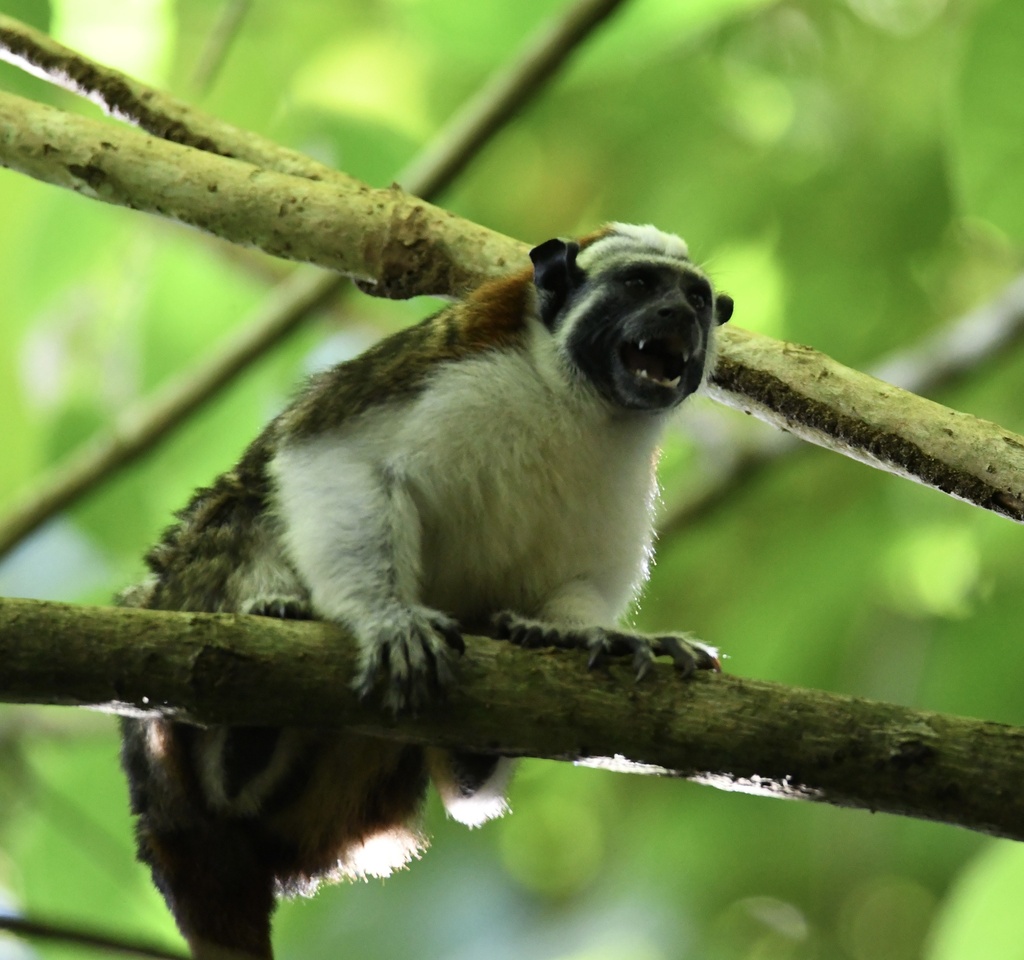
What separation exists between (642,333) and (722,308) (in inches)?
12.0

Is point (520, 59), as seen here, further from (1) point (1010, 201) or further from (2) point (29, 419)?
(2) point (29, 419)

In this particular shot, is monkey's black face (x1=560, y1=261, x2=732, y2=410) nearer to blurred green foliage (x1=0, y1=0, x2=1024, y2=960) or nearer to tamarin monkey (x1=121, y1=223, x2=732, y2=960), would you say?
tamarin monkey (x1=121, y1=223, x2=732, y2=960)

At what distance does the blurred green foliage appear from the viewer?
464cm

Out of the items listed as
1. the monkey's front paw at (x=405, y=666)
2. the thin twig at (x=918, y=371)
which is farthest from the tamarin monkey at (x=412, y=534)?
the thin twig at (x=918, y=371)

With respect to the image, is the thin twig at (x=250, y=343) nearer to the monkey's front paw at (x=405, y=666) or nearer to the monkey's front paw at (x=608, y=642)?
the monkey's front paw at (x=608, y=642)

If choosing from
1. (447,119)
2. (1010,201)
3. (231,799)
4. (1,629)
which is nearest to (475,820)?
(231,799)

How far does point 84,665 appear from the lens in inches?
92.5

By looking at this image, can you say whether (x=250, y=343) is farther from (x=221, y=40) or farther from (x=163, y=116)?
(x=163, y=116)

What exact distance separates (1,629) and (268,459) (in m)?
1.14

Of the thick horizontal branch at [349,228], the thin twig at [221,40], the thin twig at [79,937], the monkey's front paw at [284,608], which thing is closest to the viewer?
the thin twig at [79,937]

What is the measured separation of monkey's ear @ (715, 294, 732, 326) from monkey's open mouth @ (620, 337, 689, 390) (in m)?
0.22

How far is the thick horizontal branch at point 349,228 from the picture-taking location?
2.90 meters

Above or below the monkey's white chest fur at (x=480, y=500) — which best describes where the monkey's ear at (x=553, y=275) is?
above

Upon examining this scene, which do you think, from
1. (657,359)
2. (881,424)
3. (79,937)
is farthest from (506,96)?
(79,937)
